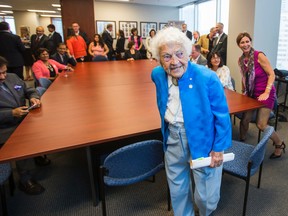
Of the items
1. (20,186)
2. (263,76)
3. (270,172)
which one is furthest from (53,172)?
(263,76)

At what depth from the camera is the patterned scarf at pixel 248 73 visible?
2328 millimetres

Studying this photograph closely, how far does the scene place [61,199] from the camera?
2002 mm

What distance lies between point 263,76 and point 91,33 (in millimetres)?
6774

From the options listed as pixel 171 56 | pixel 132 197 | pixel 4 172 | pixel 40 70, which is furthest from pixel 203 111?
pixel 40 70

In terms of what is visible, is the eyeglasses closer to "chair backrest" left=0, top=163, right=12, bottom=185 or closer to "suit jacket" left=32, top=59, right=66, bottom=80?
"chair backrest" left=0, top=163, right=12, bottom=185

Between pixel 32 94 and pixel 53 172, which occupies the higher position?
pixel 32 94

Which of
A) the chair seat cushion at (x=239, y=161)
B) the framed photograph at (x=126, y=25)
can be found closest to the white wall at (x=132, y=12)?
the framed photograph at (x=126, y=25)

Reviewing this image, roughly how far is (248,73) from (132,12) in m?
8.00

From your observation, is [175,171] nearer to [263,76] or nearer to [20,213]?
[20,213]

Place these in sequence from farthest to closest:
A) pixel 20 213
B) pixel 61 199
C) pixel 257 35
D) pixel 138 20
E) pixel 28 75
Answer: pixel 138 20 < pixel 28 75 < pixel 257 35 < pixel 61 199 < pixel 20 213

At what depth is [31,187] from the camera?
207 centimetres

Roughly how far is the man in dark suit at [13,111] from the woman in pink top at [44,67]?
163 cm

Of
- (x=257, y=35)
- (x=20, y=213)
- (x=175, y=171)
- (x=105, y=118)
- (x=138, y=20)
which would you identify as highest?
(x=138, y=20)

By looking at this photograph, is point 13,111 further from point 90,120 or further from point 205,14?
point 205,14
